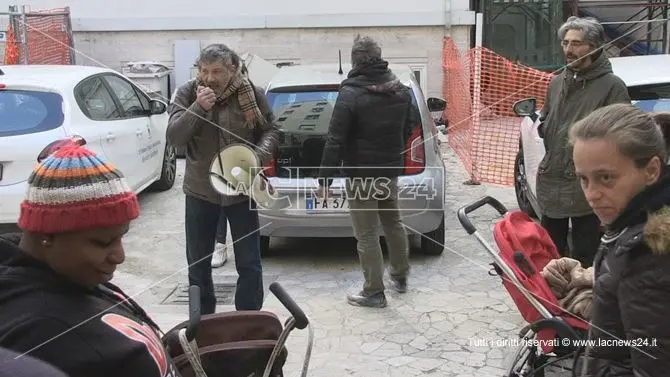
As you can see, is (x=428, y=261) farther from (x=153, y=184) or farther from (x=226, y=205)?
(x=153, y=184)

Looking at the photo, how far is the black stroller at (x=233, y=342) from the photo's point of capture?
2.16m

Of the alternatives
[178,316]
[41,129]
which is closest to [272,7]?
[41,129]

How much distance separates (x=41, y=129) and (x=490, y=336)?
12.6ft

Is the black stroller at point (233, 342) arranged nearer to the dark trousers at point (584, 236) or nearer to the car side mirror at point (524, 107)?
the dark trousers at point (584, 236)

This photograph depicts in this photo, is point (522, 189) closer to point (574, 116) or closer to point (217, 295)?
point (574, 116)

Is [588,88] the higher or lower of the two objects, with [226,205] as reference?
higher

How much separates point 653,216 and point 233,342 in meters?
1.38

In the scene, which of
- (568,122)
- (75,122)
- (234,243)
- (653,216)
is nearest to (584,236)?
(568,122)

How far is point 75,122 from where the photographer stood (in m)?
5.86

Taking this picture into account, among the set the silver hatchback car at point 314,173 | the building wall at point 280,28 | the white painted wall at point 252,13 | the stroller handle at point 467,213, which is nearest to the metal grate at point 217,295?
the silver hatchback car at point 314,173

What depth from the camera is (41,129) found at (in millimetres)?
5551

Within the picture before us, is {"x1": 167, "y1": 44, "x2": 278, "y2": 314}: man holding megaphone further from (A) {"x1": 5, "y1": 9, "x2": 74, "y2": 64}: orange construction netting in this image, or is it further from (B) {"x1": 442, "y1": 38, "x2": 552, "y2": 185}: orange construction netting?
(A) {"x1": 5, "y1": 9, "x2": 74, "y2": 64}: orange construction netting

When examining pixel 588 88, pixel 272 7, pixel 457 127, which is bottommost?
pixel 457 127

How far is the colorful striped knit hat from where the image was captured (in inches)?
56.7
